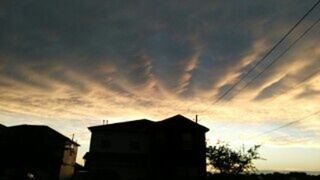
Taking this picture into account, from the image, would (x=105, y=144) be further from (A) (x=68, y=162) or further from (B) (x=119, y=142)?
(A) (x=68, y=162)

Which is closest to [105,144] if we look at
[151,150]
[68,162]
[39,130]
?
[151,150]

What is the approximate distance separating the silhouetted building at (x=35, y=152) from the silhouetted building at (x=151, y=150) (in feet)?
36.6

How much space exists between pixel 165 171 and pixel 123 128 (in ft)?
29.4

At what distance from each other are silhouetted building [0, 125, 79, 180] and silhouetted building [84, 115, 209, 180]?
36.6 ft

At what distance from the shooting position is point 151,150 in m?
41.9

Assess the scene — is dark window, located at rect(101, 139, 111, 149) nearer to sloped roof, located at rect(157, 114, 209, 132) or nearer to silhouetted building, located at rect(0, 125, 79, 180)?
sloped roof, located at rect(157, 114, 209, 132)

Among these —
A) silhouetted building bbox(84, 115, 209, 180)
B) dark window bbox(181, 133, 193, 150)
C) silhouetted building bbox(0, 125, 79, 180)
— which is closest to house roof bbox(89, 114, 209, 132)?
silhouetted building bbox(84, 115, 209, 180)

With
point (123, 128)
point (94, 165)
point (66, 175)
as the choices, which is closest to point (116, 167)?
point (94, 165)

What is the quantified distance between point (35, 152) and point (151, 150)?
21.0 meters

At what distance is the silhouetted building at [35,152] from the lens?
4903cm

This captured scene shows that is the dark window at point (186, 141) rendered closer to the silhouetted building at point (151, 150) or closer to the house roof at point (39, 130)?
the silhouetted building at point (151, 150)

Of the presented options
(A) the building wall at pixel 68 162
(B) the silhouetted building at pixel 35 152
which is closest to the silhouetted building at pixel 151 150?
(B) the silhouetted building at pixel 35 152

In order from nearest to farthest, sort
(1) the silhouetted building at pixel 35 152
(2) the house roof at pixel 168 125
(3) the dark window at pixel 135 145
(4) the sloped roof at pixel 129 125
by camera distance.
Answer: (2) the house roof at pixel 168 125 → (4) the sloped roof at pixel 129 125 → (3) the dark window at pixel 135 145 → (1) the silhouetted building at pixel 35 152

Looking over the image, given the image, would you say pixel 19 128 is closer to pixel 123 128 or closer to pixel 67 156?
pixel 67 156
